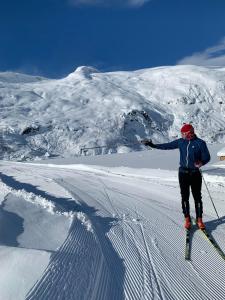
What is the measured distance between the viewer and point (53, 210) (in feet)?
30.0

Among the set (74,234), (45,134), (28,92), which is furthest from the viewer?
(28,92)

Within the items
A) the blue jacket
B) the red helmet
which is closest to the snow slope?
the blue jacket

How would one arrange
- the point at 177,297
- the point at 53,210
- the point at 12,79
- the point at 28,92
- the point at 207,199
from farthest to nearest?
the point at 12,79, the point at 28,92, the point at 207,199, the point at 53,210, the point at 177,297

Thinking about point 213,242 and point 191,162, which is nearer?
point 213,242

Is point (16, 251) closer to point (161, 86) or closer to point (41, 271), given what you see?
point (41, 271)

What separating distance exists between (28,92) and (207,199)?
319 ft

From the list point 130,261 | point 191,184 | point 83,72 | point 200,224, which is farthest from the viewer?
point 83,72

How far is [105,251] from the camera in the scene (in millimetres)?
6527

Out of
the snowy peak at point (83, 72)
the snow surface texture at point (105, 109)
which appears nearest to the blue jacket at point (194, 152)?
the snow surface texture at point (105, 109)

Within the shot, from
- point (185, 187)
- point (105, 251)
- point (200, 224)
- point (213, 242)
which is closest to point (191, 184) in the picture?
point (185, 187)

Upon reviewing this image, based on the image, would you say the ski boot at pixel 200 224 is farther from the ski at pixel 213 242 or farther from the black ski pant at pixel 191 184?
the black ski pant at pixel 191 184

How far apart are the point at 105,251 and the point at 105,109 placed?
90.4 m

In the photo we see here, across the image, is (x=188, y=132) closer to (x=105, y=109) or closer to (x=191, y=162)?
(x=191, y=162)

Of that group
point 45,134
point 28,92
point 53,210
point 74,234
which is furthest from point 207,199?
point 28,92
